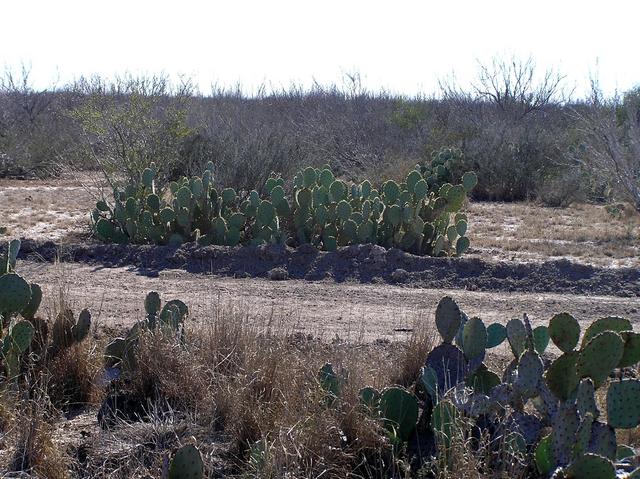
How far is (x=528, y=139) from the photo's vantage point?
2383 centimetres

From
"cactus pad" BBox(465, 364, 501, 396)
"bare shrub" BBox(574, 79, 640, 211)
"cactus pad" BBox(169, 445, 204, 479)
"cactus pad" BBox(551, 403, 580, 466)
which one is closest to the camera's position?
"cactus pad" BBox(169, 445, 204, 479)

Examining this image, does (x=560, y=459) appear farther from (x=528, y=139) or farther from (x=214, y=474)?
(x=528, y=139)

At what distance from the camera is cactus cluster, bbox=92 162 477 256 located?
1205 centimetres

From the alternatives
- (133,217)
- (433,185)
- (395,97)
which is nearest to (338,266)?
(133,217)

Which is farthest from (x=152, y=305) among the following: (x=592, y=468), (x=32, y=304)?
(x=592, y=468)

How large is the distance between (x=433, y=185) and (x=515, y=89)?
1586cm

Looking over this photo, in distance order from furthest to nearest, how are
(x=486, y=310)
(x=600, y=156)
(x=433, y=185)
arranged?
1. (x=433, y=185)
2. (x=600, y=156)
3. (x=486, y=310)

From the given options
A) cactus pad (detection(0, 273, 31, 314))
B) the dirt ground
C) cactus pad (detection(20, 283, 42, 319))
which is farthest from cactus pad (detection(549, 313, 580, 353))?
cactus pad (detection(20, 283, 42, 319))

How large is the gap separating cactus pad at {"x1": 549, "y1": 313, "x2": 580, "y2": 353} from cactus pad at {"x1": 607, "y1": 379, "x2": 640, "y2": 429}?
605 mm

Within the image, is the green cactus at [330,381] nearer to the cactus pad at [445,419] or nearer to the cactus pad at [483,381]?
the cactus pad at [445,419]

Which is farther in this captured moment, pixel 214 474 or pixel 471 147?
pixel 471 147

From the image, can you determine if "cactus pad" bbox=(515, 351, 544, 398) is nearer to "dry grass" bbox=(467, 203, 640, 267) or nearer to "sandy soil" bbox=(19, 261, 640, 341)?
"sandy soil" bbox=(19, 261, 640, 341)

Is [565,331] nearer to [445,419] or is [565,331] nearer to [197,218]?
[445,419]

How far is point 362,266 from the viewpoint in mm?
11047
